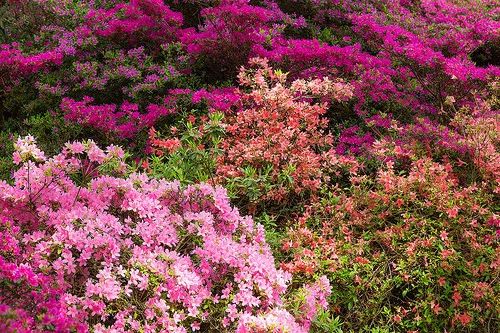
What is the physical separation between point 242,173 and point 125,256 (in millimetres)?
1624

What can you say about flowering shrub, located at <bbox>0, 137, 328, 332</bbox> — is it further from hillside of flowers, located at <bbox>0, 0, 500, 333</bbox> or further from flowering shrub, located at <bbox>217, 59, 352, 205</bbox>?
flowering shrub, located at <bbox>217, 59, 352, 205</bbox>

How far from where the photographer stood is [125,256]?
281cm

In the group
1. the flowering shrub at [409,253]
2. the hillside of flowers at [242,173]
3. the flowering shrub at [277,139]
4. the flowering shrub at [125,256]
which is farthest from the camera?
the flowering shrub at [277,139]

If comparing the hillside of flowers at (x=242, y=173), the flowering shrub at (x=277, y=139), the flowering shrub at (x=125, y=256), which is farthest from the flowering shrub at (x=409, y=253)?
the flowering shrub at (x=125, y=256)

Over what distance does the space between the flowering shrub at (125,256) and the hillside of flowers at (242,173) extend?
0.5 inches

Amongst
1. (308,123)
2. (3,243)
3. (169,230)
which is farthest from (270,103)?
(3,243)

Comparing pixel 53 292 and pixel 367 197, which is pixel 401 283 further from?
pixel 53 292

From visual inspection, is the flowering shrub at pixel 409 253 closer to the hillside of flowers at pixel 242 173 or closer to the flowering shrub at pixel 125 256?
the hillside of flowers at pixel 242 173

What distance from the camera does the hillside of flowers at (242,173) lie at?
8.88ft

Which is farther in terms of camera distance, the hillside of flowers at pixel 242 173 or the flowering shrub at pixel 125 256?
the hillside of flowers at pixel 242 173

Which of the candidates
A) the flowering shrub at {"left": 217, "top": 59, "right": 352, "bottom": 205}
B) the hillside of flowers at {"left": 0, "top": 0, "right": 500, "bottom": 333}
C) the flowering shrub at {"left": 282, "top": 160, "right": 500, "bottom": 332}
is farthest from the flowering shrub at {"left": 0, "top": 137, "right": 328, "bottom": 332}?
the flowering shrub at {"left": 217, "top": 59, "right": 352, "bottom": 205}

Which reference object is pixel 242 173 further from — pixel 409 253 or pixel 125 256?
pixel 125 256

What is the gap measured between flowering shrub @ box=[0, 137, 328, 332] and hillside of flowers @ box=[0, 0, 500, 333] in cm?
1

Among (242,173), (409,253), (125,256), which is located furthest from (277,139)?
(125,256)
